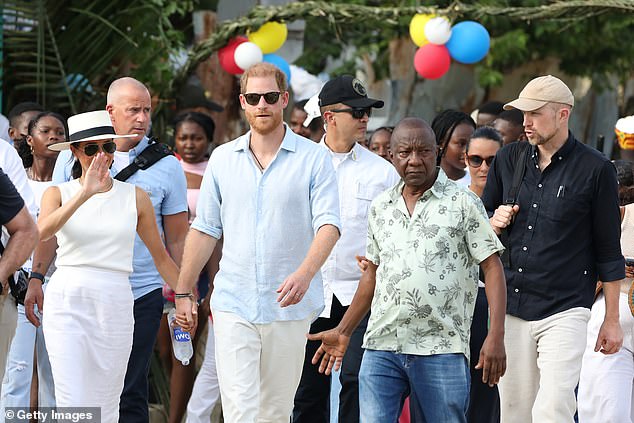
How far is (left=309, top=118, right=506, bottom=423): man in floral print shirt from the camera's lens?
20.1 feet

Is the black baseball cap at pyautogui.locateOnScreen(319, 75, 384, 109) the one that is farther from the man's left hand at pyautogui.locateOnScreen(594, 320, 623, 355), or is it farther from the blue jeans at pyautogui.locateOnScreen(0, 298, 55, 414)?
the blue jeans at pyautogui.locateOnScreen(0, 298, 55, 414)

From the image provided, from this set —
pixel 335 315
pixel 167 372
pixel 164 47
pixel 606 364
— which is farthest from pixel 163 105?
pixel 606 364

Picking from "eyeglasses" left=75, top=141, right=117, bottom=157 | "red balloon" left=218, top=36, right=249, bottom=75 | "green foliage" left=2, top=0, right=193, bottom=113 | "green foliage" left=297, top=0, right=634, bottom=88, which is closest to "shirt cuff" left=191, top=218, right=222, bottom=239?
"eyeglasses" left=75, top=141, right=117, bottom=157

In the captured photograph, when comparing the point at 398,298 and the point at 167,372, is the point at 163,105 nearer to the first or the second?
the point at 167,372

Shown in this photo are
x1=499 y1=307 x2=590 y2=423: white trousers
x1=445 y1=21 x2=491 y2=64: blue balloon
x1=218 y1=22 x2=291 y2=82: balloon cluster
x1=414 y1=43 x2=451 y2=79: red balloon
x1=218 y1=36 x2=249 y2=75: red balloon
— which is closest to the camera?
x1=499 y1=307 x2=590 y2=423: white trousers

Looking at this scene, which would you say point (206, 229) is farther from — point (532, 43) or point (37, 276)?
point (532, 43)

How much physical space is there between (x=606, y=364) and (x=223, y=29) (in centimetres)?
617

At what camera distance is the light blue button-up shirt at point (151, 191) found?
7121mm

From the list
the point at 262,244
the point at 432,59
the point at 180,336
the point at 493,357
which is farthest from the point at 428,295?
the point at 432,59

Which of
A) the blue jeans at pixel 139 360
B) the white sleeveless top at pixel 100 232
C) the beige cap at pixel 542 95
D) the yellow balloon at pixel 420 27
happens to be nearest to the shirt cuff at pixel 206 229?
the white sleeveless top at pixel 100 232

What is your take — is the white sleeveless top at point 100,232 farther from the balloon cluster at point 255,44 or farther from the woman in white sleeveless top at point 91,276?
the balloon cluster at point 255,44

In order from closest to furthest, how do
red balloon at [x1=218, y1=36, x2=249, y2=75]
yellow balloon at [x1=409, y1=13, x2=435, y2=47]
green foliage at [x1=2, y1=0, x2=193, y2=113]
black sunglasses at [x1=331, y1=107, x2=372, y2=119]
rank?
black sunglasses at [x1=331, y1=107, x2=372, y2=119] → green foliage at [x1=2, y1=0, x2=193, y2=113] → red balloon at [x1=218, y1=36, x2=249, y2=75] → yellow balloon at [x1=409, y1=13, x2=435, y2=47]

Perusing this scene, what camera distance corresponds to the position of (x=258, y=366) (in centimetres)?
639

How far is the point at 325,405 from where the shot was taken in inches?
306
